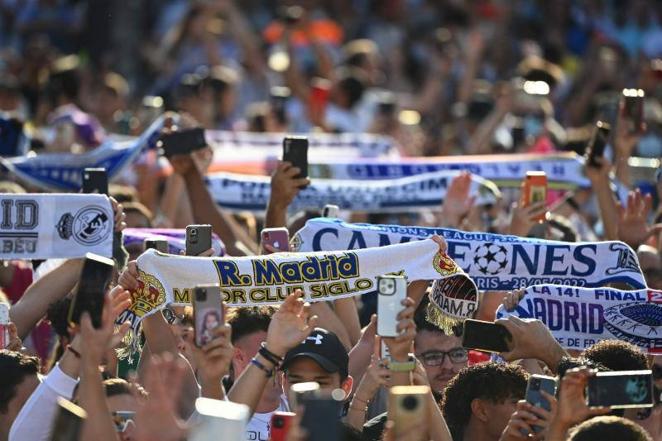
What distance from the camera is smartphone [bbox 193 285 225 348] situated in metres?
4.93

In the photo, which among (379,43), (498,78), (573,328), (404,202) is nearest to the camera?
(573,328)

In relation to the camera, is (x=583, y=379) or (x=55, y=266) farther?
(x=55, y=266)

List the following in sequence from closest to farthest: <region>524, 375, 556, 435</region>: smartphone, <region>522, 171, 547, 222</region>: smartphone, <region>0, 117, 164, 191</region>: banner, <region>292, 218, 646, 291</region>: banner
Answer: <region>524, 375, 556, 435</region>: smartphone < <region>292, 218, 646, 291</region>: banner < <region>522, 171, 547, 222</region>: smartphone < <region>0, 117, 164, 191</region>: banner

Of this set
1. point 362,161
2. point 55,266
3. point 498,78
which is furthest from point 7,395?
point 498,78

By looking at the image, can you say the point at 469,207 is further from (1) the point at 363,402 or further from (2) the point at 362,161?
(1) the point at 363,402

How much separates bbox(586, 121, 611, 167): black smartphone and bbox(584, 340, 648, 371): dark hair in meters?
2.49

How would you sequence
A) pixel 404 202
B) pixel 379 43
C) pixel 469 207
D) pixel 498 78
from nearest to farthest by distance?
pixel 469 207
pixel 404 202
pixel 498 78
pixel 379 43

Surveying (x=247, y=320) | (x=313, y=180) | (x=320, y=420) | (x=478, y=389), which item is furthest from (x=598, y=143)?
(x=320, y=420)

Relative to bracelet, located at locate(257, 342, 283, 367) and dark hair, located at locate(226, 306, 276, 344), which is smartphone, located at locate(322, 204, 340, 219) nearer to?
dark hair, located at locate(226, 306, 276, 344)

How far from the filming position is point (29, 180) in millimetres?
9766

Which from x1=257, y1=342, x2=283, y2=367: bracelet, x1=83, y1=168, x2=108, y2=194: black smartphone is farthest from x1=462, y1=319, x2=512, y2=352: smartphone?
x1=83, y1=168, x2=108, y2=194: black smartphone

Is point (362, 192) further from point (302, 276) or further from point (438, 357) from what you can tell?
point (302, 276)

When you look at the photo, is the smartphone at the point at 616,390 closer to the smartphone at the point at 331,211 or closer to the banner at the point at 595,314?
the banner at the point at 595,314

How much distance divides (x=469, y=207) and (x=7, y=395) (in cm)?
349
